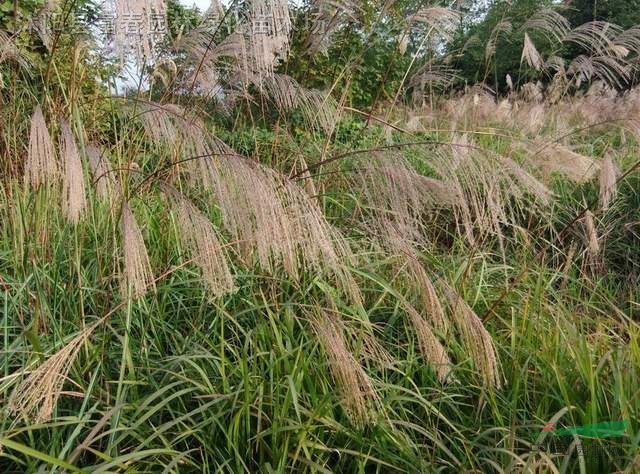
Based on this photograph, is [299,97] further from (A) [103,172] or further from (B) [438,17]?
(A) [103,172]

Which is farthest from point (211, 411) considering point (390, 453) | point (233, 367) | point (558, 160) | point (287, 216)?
point (558, 160)

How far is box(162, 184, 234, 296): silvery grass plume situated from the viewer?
1.25 m

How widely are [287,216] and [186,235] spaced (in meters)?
0.26

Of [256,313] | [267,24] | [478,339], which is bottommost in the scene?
[256,313]

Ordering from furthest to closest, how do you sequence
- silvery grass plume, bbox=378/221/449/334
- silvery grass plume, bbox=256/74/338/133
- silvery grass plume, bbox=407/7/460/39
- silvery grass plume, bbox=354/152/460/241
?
1. silvery grass plume, bbox=407/7/460/39
2. silvery grass plume, bbox=256/74/338/133
3. silvery grass plume, bbox=354/152/460/241
4. silvery grass plume, bbox=378/221/449/334

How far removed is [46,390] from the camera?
109 centimetres

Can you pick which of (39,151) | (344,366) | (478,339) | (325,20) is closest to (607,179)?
(478,339)

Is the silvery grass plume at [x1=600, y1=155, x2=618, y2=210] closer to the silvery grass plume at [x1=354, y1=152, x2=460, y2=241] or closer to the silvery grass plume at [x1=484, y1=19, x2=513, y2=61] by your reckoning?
the silvery grass plume at [x1=354, y1=152, x2=460, y2=241]

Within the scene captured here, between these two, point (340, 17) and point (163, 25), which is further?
point (340, 17)

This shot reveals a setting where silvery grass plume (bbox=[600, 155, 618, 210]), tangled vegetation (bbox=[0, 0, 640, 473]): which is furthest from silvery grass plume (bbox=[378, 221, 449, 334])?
silvery grass plume (bbox=[600, 155, 618, 210])

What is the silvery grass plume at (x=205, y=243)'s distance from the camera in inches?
A: 49.2

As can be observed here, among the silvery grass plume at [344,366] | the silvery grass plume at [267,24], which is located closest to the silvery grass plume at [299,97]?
the silvery grass plume at [267,24]

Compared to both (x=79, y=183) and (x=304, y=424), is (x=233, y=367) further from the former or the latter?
(x=79, y=183)

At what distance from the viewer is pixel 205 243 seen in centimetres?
127
